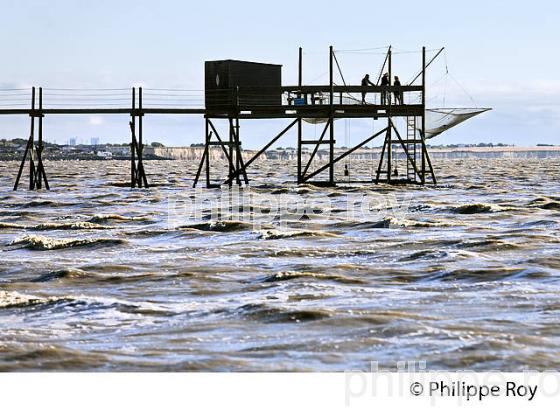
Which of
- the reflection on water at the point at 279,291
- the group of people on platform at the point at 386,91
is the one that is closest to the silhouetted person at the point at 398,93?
the group of people on platform at the point at 386,91

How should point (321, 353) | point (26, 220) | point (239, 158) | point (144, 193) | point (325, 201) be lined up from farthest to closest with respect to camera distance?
point (239, 158) < point (144, 193) < point (325, 201) < point (26, 220) < point (321, 353)

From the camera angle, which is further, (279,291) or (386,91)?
(386,91)

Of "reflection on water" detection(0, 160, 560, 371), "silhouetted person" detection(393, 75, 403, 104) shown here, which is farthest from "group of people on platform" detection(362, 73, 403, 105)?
"reflection on water" detection(0, 160, 560, 371)

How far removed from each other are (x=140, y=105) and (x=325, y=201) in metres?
12.6

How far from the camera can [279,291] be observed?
63.1ft

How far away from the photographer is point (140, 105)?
5250 centimetres

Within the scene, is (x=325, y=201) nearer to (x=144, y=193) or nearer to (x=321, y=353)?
(x=144, y=193)

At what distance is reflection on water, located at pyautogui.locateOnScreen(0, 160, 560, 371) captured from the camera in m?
14.3

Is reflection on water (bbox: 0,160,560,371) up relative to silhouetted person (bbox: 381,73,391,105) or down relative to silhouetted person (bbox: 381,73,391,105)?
down

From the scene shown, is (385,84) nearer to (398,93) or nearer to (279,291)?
(398,93)

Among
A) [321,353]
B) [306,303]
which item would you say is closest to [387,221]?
[306,303]

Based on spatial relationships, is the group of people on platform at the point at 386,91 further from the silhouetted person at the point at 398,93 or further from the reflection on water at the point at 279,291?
the reflection on water at the point at 279,291

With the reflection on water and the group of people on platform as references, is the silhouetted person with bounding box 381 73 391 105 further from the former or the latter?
the reflection on water

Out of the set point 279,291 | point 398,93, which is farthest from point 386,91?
point 279,291
